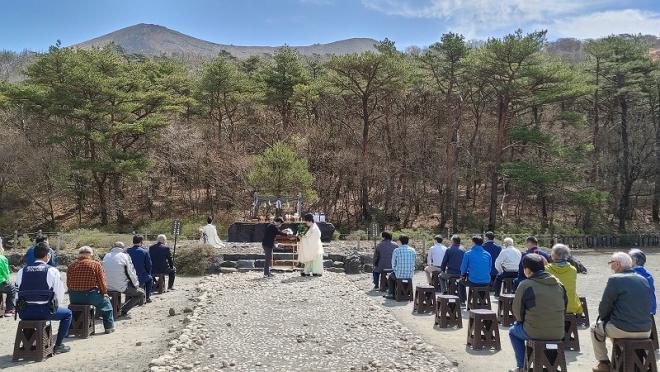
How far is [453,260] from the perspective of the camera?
10.2 m

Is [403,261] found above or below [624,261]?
below

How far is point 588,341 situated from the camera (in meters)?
7.31

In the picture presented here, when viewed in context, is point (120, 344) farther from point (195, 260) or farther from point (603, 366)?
point (195, 260)

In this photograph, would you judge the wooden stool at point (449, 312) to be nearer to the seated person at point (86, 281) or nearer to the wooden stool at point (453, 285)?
the wooden stool at point (453, 285)

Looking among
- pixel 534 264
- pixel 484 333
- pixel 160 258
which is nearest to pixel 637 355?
pixel 534 264

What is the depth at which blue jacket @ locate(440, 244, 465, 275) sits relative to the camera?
1011 cm

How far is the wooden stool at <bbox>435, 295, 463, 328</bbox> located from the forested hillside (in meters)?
17.0

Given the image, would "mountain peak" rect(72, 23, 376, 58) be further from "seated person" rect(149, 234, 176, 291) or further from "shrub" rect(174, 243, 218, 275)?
"seated person" rect(149, 234, 176, 291)

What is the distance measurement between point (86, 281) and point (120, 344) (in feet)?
3.39

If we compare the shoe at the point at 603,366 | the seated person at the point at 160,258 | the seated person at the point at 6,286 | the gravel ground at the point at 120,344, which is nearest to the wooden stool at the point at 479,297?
the shoe at the point at 603,366

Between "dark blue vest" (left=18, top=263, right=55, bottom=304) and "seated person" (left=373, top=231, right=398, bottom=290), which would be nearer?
"dark blue vest" (left=18, top=263, right=55, bottom=304)

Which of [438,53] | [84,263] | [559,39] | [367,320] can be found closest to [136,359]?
[84,263]

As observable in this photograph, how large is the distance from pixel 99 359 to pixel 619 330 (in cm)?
585

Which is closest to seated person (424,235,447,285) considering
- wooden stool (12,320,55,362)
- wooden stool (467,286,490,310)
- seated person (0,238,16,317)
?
wooden stool (467,286,490,310)
